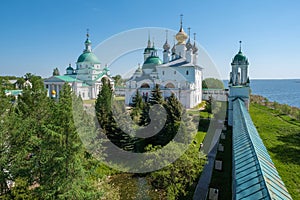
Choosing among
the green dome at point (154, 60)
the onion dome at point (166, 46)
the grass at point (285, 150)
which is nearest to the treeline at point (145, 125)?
the grass at point (285, 150)

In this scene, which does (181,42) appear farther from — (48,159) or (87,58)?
(48,159)

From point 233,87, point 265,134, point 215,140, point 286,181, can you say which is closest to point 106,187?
point 286,181

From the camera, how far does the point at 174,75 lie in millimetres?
34438

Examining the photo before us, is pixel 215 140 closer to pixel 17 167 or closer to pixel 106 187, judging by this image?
pixel 106 187

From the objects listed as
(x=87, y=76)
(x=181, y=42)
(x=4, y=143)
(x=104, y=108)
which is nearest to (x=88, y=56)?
(x=87, y=76)

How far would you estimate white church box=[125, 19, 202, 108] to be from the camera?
108 ft

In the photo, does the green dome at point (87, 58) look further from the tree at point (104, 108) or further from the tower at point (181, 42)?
the tree at point (104, 108)

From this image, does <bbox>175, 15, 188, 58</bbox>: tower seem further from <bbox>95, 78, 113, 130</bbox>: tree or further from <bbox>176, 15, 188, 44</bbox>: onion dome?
<bbox>95, 78, 113, 130</bbox>: tree

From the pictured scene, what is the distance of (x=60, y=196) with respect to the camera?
21.5 ft

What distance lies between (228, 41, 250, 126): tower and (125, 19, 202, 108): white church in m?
10.7

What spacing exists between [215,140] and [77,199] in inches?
488

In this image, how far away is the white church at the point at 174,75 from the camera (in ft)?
108

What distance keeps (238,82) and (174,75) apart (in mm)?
13986

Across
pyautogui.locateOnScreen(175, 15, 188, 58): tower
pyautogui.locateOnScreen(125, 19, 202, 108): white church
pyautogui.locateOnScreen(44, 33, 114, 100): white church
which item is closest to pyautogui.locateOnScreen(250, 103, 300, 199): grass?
pyautogui.locateOnScreen(125, 19, 202, 108): white church
